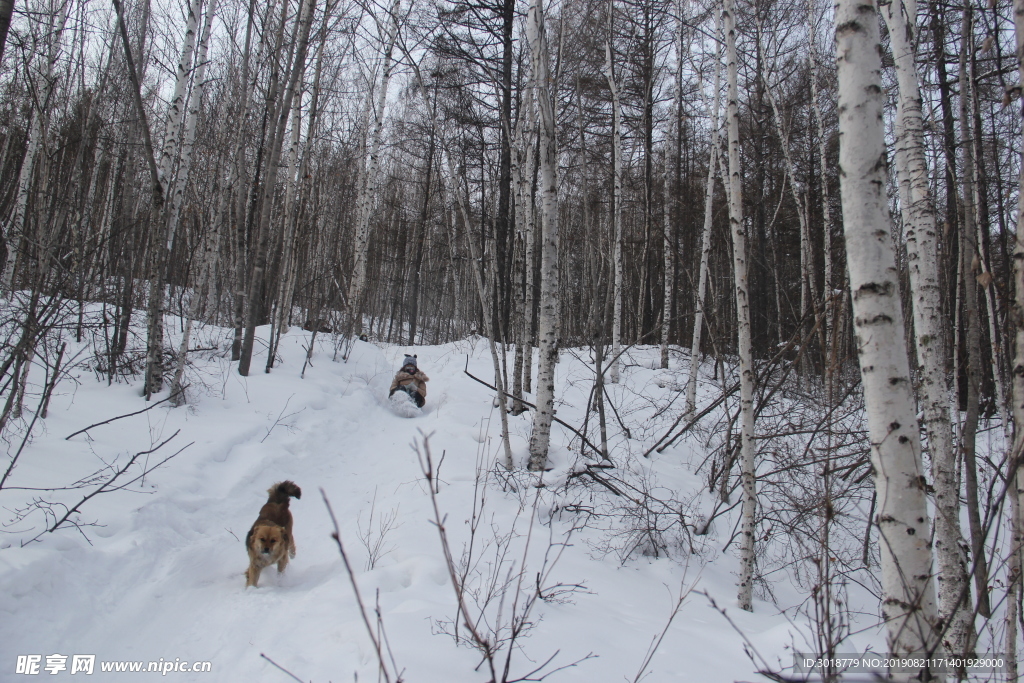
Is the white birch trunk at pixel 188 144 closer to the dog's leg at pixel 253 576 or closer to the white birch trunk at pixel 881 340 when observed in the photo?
the dog's leg at pixel 253 576

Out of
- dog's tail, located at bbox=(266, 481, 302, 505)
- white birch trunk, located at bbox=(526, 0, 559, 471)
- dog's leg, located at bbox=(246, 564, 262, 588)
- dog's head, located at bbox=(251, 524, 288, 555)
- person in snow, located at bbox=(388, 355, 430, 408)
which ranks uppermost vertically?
white birch trunk, located at bbox=(526, 0, 559, 471)

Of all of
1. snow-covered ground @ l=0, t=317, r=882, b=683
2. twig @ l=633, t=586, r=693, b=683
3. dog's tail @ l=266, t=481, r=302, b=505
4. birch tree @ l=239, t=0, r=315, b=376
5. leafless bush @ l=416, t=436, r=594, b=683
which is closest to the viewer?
twig @ l=633, t=586, r=693, b=683

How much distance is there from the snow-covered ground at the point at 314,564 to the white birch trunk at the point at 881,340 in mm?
718

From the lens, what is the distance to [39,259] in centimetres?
332

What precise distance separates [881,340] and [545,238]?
3.88 m

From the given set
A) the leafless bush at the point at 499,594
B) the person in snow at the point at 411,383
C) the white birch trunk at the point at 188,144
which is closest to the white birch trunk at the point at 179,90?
the white birch trunk at the point at 188,144

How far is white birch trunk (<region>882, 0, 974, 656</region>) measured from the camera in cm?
284

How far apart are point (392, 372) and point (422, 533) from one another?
7418 millimetres

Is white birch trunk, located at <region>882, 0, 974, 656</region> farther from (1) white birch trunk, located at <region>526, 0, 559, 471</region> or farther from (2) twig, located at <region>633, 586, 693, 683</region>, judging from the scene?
(1) white birch trunk, located at <region>526, 0, 559, 471</region>

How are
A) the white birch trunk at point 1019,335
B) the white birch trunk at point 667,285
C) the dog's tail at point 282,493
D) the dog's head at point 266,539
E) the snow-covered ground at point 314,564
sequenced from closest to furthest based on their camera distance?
the white birch trunk at point 1019,335, the snow-covered ground at point 314,564, the dog's head at point 266,539, the dog's tail at point 282,493, the white birch trunk at point 667,285

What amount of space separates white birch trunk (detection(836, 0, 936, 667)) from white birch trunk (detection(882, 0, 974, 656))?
1.44 metres

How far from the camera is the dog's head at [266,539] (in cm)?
337

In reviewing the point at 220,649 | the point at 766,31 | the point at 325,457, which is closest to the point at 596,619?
the point at 220,649

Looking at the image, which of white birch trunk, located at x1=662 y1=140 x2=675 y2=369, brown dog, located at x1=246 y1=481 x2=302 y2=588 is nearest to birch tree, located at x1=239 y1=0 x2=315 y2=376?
brown dog, located at x1=246 y1=481 x2=302 y2=588
